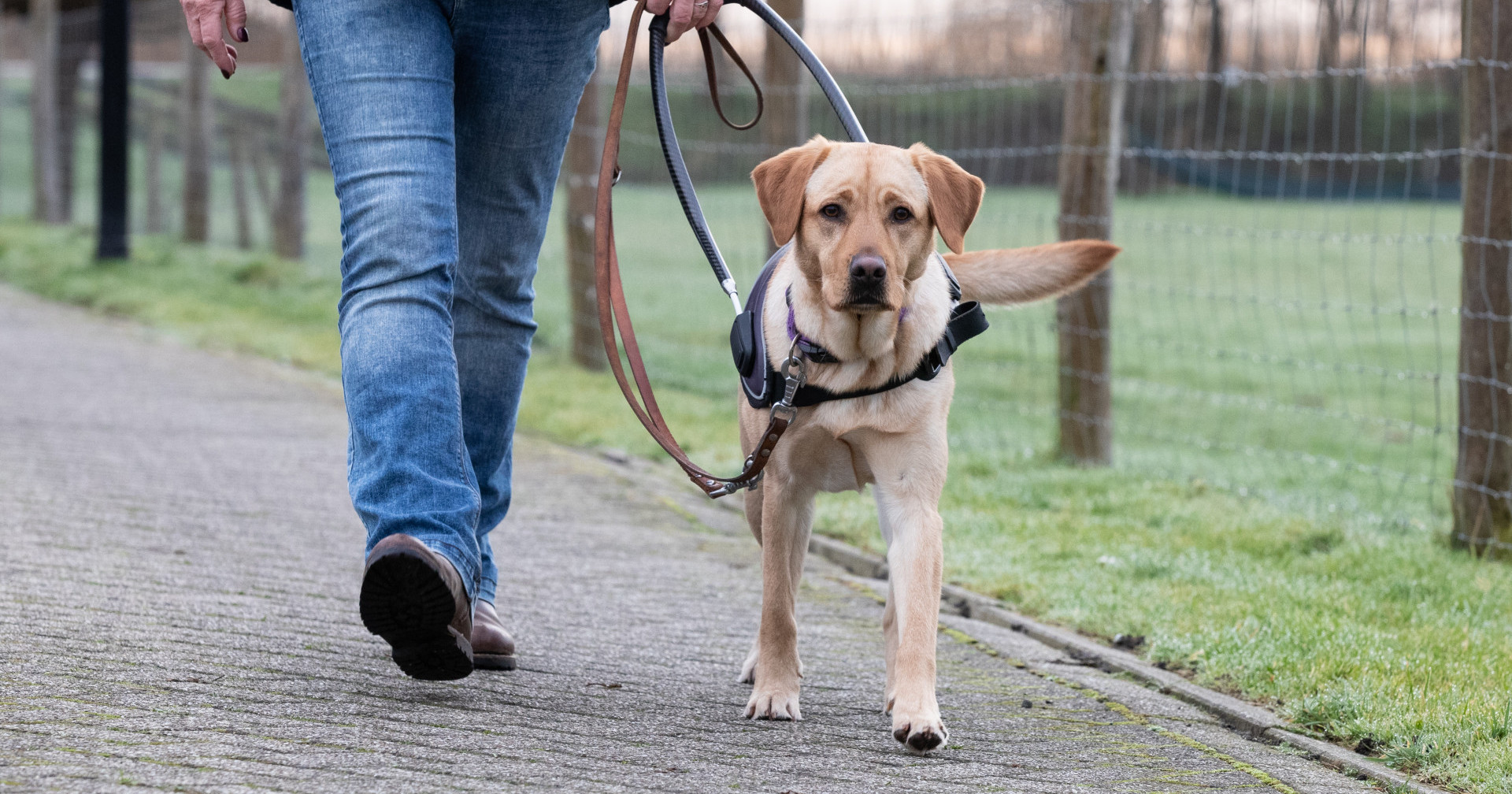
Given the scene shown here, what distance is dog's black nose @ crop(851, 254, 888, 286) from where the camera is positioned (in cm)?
295

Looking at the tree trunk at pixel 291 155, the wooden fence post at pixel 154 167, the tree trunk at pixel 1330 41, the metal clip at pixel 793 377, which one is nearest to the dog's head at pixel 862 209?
the metal clip at pixel 793 377

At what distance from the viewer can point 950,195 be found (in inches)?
124

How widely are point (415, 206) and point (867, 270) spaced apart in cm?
87

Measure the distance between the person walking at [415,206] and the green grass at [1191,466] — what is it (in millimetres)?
1882

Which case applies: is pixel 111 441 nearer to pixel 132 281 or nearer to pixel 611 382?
pixel 611 382

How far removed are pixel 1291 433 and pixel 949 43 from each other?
3968mm

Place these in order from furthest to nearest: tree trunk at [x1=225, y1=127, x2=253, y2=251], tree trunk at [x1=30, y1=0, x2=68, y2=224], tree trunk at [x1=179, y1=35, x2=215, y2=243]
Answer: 1. tree trunk at [x1=30, y1=0, x2=68, y2=224]
2. tree trunk at [x1=225, y1=127, x2=253, y2=251]
3. tree trunk at [x1=179, y1=35, x2=215, y2=243]

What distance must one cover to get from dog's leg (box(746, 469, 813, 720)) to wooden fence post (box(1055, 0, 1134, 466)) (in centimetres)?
355

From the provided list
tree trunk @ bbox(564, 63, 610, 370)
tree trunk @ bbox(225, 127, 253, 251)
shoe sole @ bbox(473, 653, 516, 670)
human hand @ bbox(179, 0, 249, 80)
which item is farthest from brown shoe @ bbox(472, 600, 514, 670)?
tree trunk @ bbox(225, 127, 253, 251)

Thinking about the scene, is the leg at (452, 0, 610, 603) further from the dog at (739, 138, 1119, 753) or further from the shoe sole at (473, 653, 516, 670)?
the dog at (739, 138, 1119, 753)

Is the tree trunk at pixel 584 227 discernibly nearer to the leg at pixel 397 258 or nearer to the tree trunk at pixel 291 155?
the leg at pixel 397 258

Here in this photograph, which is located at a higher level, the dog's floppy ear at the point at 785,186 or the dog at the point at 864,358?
the dog's floppy ear at the point at 785,186

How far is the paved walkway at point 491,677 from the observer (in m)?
2.54

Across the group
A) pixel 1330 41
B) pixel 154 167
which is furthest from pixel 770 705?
pixel 154 167
